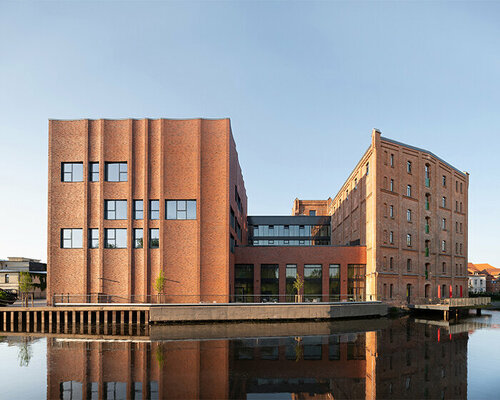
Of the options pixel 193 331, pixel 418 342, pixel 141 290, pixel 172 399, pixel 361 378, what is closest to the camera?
pixel 172 399

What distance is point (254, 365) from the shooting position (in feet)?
66.3

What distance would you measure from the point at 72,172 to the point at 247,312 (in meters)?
21.7

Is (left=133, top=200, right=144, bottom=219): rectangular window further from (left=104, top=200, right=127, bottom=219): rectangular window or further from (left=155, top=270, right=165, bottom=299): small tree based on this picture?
(left=155, top=270, right=165, bottom=299): small tree

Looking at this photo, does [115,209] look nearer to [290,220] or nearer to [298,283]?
[298,283]

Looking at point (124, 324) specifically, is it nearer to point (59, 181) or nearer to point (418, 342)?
point (59, 181)

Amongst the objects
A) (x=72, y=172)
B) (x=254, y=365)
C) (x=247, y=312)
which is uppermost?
(x=72, y=172)

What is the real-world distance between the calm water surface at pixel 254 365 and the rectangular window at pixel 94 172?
16.1 meters

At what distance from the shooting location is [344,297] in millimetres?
43812

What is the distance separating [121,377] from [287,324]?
805 inches

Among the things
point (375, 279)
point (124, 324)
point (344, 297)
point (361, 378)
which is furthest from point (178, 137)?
point (361, 378)

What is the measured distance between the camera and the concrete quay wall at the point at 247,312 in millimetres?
36156

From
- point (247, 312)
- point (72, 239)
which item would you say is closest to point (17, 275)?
point (72, 239)

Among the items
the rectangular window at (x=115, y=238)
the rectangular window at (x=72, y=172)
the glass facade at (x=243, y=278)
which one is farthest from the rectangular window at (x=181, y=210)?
the glass facade at (x=243, y=278)

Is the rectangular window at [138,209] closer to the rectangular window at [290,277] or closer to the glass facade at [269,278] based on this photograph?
the glass facade at [269,278]
